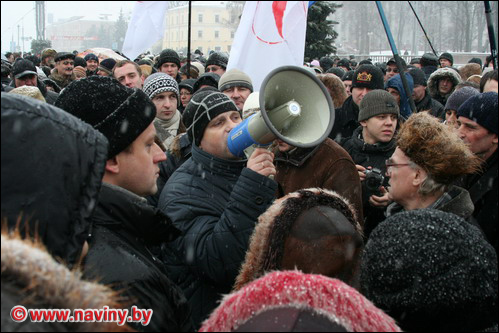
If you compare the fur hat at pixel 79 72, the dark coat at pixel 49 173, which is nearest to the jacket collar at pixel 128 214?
the dark coat at pixel 49 173

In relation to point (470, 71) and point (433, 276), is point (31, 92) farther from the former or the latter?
point (470, 71)

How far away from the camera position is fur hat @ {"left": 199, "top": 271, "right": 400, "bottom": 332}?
38.6 inches

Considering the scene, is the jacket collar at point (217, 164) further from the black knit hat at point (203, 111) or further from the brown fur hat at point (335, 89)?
the brown fur hat at point (335, 89)

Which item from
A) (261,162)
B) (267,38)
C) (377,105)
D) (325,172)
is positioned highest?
(267,38)

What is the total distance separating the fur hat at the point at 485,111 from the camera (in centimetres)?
275

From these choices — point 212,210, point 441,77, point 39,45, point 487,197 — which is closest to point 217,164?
point 212,210

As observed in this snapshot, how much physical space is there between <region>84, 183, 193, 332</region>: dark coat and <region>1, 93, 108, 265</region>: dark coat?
261mm

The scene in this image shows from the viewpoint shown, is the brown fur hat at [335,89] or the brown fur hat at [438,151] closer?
the brown fur hat at [438,151]

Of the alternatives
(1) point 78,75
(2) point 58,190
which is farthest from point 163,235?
(1) point 78,75

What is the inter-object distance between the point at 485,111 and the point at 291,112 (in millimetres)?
1228

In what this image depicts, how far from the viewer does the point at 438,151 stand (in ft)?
8.07

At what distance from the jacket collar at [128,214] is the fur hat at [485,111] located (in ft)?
6.27

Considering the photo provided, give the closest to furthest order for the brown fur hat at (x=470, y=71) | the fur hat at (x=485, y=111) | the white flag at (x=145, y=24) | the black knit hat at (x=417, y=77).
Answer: the fur hat at (x=485, y=111) → the white flag at (x=145, y=24) → the black knit hat at (x=417, y=77) → the brown fur hat at (x=470, y=71)

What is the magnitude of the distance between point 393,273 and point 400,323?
0.17 meters
